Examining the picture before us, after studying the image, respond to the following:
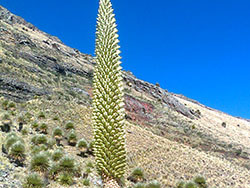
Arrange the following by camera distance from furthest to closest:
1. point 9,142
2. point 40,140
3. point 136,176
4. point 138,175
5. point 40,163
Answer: point 138,175, point 136,176, point 40,140, point 9,142, point 40,163

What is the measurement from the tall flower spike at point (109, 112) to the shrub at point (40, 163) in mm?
10896

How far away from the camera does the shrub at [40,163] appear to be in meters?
12.8

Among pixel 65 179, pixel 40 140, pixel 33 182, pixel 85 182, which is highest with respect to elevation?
pixel 40 140

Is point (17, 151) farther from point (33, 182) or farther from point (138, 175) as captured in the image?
point (138, 175)

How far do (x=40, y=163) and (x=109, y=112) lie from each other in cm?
1127

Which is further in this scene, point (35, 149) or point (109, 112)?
point (35, 149)

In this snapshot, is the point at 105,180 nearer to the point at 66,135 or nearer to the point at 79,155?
the point at 79,155

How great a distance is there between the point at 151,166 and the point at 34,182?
46.8 ft

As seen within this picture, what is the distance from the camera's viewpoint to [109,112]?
9.98 feet

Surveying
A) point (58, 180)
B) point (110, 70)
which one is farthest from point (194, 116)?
point (110, 70)

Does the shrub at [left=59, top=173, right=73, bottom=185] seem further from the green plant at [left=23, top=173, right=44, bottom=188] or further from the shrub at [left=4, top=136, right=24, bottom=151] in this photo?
the shrub at [left=4, top=136, right=24, bottom=151]

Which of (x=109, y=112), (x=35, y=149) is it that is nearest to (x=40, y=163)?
(x=35, y=149)

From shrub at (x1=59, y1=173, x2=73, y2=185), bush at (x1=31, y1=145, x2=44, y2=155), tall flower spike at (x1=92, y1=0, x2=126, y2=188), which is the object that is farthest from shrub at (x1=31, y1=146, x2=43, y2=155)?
tall flower spike at (x1=92, y1=0, x2=126, y2=188)

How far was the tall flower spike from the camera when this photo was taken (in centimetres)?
301
